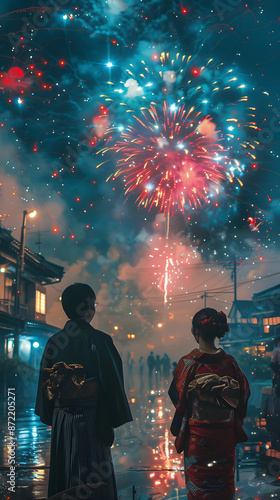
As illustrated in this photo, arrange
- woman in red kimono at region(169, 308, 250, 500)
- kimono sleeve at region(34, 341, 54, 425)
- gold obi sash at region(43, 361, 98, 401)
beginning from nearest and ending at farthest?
gold obi sash at region(43, 361, 98, 401)
kimono sleeve at region(34, 341, 54, 425)
woman in red kimono at region(169, 308, 250, 500)

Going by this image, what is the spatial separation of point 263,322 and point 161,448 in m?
29.7

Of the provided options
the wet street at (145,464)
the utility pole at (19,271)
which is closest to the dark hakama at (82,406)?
the wet street at (145,464)

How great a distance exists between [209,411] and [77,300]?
1.51 metres

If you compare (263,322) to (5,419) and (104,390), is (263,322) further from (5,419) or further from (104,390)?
(104,390)

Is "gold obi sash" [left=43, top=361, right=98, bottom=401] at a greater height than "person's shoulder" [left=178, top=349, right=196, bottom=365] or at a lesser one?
lesser

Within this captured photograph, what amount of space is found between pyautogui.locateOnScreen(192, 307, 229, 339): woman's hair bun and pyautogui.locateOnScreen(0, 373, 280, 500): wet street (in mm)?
2006

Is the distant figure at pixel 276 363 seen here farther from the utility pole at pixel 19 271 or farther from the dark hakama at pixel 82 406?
the utility pole at pixel 19 271

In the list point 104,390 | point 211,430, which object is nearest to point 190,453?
point 211,430

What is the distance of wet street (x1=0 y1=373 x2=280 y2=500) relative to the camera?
6.39 meters

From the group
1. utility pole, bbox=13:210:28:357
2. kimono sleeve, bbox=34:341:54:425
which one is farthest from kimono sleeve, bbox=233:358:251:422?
utility pole, bbox=13:210:28:357

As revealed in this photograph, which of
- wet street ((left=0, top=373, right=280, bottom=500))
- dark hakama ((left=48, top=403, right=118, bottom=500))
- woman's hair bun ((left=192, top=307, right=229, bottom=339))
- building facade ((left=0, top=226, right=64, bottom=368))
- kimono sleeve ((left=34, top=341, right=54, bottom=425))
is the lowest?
wet street ((left=0, top=373, right=280, bottom=500))

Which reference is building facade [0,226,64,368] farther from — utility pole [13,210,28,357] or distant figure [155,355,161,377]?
distant figure [155,355,161,377]

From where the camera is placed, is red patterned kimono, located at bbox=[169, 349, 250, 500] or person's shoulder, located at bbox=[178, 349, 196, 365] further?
person's shoulder, located at bbox=[178, 349, 196, 365]

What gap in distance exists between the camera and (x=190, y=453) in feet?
14.8
